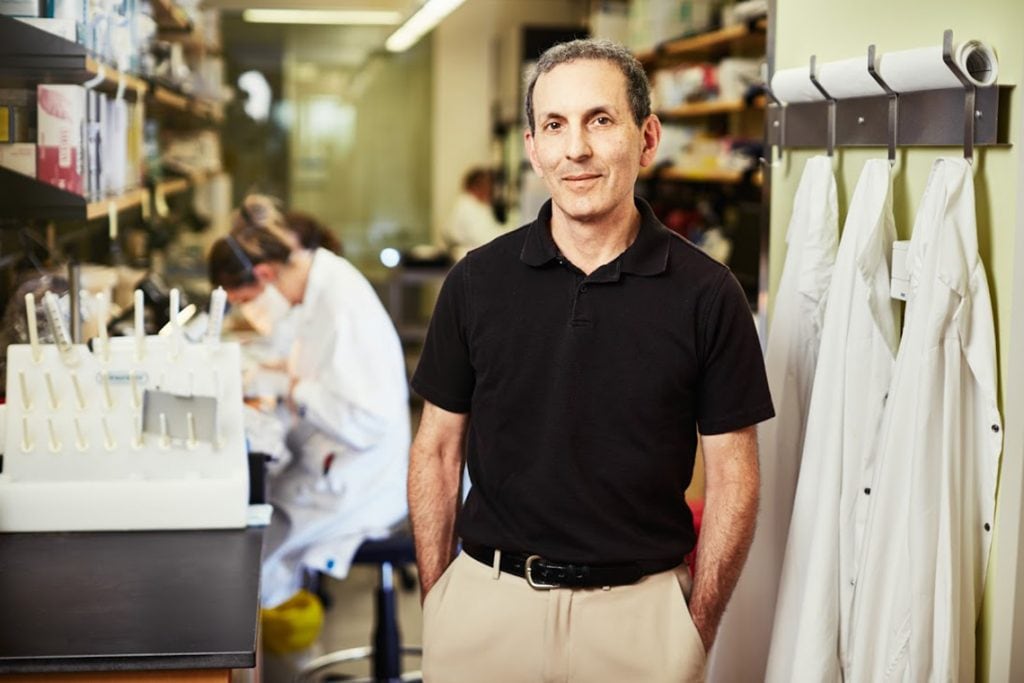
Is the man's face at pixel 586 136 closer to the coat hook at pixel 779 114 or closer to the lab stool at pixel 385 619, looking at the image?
the coat hook at pixel 779 114

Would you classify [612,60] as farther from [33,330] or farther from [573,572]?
[33,330]

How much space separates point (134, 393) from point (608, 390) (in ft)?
3.22

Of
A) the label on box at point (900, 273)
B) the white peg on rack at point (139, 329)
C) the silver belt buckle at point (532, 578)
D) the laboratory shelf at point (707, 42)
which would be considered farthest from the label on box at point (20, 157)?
the laboratory shelf at point (707, 42)

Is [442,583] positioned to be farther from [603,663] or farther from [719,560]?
[719,560]

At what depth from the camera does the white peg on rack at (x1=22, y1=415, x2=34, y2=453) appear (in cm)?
241

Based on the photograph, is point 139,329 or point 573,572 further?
point 139,329

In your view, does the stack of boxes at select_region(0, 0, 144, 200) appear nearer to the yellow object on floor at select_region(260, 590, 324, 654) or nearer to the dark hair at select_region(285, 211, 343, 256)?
the dark hair at select_region(285, 211, 343, 256)

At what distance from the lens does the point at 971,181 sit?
1.93 metres

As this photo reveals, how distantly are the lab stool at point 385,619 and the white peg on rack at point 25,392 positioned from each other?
47.1 inches

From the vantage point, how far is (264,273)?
3.90 metres

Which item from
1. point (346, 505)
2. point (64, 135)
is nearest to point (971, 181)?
point (64, 135)

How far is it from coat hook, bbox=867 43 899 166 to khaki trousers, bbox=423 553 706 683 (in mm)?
798

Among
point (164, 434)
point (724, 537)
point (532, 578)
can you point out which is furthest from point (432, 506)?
point (164, 434)

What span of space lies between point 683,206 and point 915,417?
18.0ft
